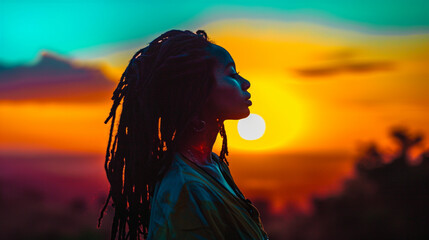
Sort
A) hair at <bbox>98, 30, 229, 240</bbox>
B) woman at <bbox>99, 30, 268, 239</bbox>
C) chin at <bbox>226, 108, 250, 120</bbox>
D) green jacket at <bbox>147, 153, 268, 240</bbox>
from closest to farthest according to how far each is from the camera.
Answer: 1. green jacket at <bbox>147, 153, 268, 240</bbox>
2. woman at <bbox>99, 30, 268, 239</bbox>
3. hair at <bbox>98, 30, 229, 240</bbox>
4. chin at <bbox>226, 108, 250, 120</bbox>

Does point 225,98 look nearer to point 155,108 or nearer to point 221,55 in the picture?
point 221,55

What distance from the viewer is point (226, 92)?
10.9 ft

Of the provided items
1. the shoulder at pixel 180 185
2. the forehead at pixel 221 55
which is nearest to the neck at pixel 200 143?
the shoulder at pixel 180 185

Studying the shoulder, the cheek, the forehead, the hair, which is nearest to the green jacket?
the shoulder

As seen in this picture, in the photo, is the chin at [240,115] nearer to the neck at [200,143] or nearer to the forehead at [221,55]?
the neck at [200,143]

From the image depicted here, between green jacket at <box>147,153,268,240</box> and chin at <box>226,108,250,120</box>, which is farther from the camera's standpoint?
chin at <box>226,108,250,120</box>

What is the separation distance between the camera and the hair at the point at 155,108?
3270 mm

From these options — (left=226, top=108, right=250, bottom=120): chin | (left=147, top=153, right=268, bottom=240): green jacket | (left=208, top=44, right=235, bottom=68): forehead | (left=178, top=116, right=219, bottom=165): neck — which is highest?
(left=208, top=44, right=235, bottom=68): forehead

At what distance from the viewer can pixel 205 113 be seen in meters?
3.33

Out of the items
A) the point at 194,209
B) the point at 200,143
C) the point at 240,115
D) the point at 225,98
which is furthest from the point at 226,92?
the point at 194,209

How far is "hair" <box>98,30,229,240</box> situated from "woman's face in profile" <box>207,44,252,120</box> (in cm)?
4

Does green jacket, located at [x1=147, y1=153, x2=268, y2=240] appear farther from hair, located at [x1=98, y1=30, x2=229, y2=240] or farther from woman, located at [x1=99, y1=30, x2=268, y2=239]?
hair, located at [x1=98, y1=30, x2=229, y2=240]

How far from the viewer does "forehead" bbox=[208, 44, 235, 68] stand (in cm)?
336

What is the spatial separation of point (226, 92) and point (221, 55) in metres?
0.21
